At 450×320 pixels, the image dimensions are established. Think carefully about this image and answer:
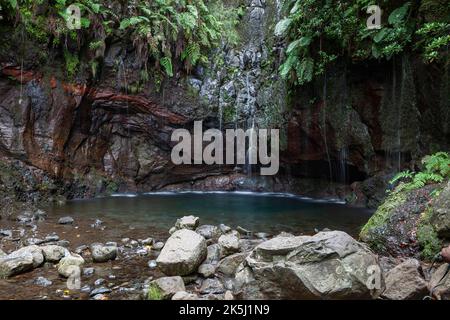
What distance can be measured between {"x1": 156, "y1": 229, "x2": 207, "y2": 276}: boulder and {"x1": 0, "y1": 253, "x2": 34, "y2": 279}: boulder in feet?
6.15

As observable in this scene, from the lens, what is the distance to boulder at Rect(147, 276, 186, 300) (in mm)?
3768

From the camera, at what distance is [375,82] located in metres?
9.92

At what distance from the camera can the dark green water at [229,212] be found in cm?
769

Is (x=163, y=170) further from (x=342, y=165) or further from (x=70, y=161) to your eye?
(x=342, y=165)

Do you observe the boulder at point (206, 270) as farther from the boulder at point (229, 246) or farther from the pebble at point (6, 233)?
the pebble at point (6, 233)

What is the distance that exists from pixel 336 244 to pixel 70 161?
10.7 metres

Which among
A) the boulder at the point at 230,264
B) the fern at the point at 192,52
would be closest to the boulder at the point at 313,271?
the boulder at the point at 230,264

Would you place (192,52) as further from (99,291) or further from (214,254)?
(99,291)

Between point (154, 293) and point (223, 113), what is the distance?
1073cm

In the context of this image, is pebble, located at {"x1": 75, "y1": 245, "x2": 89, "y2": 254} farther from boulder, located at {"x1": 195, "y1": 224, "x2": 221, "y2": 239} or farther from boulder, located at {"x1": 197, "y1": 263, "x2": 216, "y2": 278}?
boulder, located at {"x1": 197, "y1": 263, "x2": 216, "y2": 278}

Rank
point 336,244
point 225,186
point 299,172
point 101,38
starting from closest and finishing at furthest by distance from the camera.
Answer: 1. point 336,244
2. point 101,38
3. point 299,172
4. point 225,186

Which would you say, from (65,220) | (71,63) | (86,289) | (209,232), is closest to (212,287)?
(86,289)

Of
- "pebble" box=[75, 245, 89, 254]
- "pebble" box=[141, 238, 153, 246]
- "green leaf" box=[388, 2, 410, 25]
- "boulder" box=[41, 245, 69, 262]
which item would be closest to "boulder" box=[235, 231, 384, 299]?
"pebble" box=[141, 238, 153, 246]

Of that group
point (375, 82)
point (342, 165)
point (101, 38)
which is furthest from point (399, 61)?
point (101, 38)
